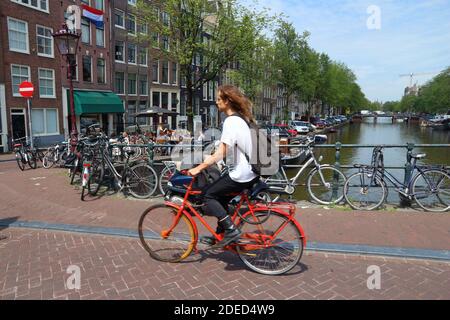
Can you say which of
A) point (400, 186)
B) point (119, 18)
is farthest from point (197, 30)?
point (400, 186)

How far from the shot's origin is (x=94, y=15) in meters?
24.1

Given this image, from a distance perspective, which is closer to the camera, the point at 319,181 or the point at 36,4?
the point at 319,181

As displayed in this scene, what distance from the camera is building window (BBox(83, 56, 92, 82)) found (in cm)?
2403

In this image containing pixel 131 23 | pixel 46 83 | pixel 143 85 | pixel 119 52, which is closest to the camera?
pixel 46 83

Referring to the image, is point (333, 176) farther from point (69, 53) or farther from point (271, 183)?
point (69, 53)

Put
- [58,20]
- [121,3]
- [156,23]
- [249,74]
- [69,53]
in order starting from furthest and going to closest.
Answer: [249,74], [121,3], [58,20], [156,23], [69,53]

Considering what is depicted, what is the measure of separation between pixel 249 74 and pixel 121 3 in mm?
11890

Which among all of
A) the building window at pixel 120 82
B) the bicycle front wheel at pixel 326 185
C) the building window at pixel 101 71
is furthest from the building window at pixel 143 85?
the bicycle front wheel at pixel 326 185

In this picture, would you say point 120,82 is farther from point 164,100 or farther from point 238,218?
point 238,218

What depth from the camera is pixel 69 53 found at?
9.69 meters

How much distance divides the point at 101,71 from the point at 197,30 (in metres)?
11.4

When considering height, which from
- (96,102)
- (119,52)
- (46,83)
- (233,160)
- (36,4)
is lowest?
(233,160)

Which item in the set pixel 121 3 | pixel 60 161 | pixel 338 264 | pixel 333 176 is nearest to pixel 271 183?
pixel 333 176

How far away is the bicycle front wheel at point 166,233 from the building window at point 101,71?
2359 cm
